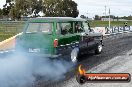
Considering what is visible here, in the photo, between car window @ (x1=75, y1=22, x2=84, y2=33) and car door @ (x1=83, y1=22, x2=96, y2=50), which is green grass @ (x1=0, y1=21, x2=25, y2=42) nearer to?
car door @ (x1=83, y1=22, x2=96, y2=50)

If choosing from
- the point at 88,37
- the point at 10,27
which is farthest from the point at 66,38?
the point at 10,27

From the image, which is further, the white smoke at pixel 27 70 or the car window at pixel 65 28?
the car window at pixel 65 28

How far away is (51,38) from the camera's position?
35.5 ft

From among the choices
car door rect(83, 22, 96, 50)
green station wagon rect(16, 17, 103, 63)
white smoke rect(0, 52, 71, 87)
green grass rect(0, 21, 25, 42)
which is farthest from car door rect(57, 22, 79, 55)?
green grass rect(0, 21, 25, 42)

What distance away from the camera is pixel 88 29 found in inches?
544

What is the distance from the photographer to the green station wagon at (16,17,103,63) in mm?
10895

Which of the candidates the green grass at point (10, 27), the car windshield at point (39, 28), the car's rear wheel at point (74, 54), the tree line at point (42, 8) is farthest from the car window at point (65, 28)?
the tree line at point (42, 8)

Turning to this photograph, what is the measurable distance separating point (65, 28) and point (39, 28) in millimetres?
1063

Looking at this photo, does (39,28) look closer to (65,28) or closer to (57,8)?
(65,28)

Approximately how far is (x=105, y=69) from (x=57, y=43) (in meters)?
2.01

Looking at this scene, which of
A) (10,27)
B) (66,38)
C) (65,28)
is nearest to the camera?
(66,38)

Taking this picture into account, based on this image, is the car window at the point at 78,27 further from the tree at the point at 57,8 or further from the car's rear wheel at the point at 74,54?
the tree at the point at 57,8

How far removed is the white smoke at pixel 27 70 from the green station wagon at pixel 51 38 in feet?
1.52

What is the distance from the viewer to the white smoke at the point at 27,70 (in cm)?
830
